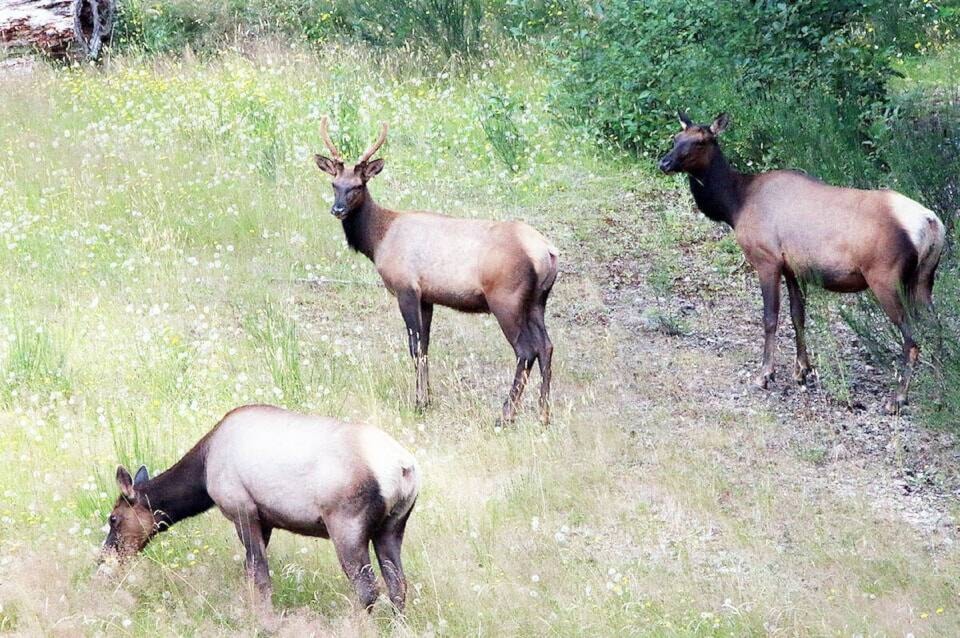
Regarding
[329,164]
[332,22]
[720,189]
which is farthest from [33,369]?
[332,22]

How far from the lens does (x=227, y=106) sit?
50.0 feet

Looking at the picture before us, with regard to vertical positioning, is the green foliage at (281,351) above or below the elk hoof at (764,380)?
above

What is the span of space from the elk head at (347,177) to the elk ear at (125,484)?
10.7 feet

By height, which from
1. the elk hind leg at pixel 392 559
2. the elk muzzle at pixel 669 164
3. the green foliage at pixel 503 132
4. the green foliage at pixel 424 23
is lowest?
the elk hind leg at pixel 392 559

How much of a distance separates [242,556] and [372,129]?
334 inches

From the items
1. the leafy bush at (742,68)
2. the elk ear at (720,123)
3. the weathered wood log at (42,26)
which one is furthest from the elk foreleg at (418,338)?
the weathered wood log at (42,26)

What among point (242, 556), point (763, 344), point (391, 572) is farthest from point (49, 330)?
point (763, 344)

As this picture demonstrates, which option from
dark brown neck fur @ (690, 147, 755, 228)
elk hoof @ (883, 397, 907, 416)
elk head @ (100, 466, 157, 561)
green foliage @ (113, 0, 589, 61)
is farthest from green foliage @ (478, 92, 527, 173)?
elk head @ (100, 466, 157, 561)

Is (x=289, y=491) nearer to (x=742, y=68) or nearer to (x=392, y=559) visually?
(x=392, y=559)

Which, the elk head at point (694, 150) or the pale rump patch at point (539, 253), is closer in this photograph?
the pale rump patch at point (539, 253)

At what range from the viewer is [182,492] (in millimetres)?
6887

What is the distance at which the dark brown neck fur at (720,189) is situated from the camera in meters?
10.5

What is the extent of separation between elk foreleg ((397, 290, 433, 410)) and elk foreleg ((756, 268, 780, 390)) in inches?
97.4

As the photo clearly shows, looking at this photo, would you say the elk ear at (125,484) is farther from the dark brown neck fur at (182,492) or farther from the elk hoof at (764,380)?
the elk hoof at (764,380)
